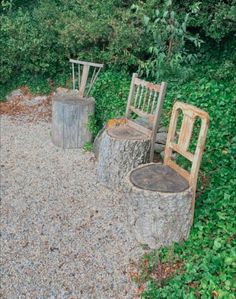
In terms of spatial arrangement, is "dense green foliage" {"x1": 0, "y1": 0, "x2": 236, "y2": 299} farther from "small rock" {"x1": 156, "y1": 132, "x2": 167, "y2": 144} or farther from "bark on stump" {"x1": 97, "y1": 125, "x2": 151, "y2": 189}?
"bark on stump" {"x1": 97, "y1": 125, "x2": 151, "y2": 189}

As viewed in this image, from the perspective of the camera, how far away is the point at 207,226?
2.97 m

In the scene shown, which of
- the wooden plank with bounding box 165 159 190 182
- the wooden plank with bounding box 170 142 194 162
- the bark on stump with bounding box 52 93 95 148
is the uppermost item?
the wooden plank with bounding box 170 142 194 162

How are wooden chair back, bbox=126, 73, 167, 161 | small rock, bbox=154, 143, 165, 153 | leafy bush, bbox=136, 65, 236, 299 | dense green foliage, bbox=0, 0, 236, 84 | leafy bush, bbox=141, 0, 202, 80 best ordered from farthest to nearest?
dense green foliage, bbox=0, 0, 236, 84, leafy bush, bbox=141, 0, 202, 80, small rock, bbox=154, 143, 165, 153, wooden chair back, bbox=126, 73, 167, 161, leafy bush, bbox=136, 65, 236, 299

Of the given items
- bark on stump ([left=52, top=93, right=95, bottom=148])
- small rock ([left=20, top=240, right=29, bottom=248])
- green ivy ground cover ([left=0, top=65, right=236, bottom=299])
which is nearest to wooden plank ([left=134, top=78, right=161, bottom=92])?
green ivy ground cover ([left=0, top=65, right=236, bottom=299])

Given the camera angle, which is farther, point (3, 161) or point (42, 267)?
point (3, 161)

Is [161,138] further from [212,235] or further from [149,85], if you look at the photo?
[212,235]

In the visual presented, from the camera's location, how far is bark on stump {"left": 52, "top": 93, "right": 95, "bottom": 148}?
5035 mm

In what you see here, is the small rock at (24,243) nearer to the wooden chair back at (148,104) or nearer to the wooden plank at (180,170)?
the wooden plank at (180,170)

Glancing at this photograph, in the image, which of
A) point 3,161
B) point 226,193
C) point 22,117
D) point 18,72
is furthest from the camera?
point 18,72

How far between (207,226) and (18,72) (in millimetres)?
5470

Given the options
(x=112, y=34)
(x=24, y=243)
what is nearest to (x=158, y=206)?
(x=24, y=243)

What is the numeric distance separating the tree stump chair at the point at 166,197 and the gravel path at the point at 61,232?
0.24 metres

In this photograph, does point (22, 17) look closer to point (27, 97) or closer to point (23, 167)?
point (27, 97)

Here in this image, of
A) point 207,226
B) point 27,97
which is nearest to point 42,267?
point 207,226
